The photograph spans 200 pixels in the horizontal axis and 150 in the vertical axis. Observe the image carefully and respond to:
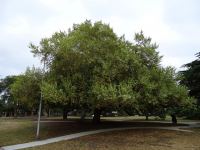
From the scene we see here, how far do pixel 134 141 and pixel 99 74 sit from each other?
5977 mm

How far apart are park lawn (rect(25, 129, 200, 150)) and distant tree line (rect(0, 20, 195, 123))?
2367mm

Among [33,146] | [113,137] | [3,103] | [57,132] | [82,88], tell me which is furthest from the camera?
[3,103]

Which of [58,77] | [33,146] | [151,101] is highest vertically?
[58,77]

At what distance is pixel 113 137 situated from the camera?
25500mm

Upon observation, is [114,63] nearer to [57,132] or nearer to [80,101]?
[80,101]

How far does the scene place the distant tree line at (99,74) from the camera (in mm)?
26766

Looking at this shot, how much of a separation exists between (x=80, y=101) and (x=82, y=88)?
101 cm

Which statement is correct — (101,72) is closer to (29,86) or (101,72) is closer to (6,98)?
(29,86)

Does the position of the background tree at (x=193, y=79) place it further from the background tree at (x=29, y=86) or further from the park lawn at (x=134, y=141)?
the background tree at (x=29, y=86)

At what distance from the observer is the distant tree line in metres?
26.8

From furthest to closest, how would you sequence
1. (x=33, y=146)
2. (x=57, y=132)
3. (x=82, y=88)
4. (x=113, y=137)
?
(x=57, y=132)
(x=82, y=88)
(x=113, y=137)
(x=33, y=146)

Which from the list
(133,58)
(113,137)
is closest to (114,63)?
(133,58)

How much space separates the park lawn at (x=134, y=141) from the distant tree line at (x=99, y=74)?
2.37 metres

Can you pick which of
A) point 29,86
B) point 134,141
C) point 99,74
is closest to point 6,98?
point 29,86
